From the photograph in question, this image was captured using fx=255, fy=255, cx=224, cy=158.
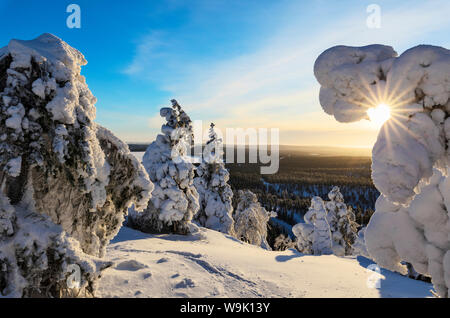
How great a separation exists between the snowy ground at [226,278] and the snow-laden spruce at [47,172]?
122 cm

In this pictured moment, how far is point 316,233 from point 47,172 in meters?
21.5

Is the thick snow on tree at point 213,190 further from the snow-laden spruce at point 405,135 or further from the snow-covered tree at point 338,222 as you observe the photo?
the snow-laden spruce at point 405,135

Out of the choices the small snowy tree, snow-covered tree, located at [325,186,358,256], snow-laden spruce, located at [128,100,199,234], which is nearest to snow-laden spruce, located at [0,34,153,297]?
snow-laden spruce, located at [128,100,199,234]

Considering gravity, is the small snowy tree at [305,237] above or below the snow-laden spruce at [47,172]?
below

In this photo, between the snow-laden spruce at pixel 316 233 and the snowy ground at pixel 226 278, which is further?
the snow-laden spruce at pixel 316 233

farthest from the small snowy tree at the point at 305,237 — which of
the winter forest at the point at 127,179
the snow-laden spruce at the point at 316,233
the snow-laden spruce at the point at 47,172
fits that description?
the snow-laden spruce at the point at 47,172

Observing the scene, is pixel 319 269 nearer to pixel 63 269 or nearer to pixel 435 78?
pixel 435 78

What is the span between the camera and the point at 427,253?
18.6ft

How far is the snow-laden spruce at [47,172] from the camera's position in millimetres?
4652

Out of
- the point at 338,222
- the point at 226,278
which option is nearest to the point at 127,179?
the point at 226,278

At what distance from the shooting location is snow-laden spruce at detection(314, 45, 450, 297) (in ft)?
14.7

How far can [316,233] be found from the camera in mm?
22297

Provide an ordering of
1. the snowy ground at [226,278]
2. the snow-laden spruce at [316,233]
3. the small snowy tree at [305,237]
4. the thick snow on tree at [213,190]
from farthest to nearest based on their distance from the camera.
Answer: the thick snow on tree at [213,190] → the small snowy tree at [305,237] → the snow-laden spruce at [316,233] → the snowy ground at [226,278]
